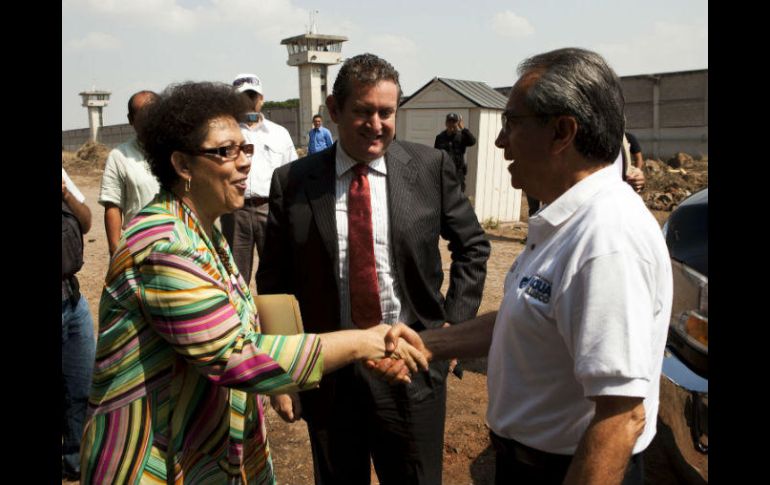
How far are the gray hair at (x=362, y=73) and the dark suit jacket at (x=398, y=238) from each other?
279mm

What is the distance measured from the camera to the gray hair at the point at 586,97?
5.34 ft

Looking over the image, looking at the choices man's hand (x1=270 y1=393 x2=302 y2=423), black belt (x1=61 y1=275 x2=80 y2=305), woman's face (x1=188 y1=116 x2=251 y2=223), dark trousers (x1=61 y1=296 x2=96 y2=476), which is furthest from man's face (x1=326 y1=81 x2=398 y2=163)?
dark trousers (x1=61 y1=296 x2=96 y2=476)

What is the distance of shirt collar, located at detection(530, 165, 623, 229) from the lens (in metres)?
1.64

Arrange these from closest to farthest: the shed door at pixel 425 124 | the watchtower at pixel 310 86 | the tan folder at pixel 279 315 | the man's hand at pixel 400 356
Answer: the tan folder at pixel 279 315, the man's hand at pixel 400 356, the shed door at pixel 425 124, the watchtower at pixel 310 86

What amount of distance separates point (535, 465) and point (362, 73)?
171 cm

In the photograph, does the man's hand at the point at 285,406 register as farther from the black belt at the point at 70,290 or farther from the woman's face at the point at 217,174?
the black belt at the point at 70,290

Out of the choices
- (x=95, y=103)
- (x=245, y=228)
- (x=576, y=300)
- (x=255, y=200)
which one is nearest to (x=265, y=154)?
(x=255, y=200)

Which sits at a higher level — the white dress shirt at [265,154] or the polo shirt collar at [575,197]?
the white dress shirt at [265,154]

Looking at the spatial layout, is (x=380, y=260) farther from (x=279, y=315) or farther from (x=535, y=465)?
(x=535, y=465)

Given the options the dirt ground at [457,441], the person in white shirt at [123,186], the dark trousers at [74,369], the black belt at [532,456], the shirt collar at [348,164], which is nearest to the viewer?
the black belt at [532,456]

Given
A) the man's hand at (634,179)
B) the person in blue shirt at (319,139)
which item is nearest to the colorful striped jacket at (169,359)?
the man's hand at (634,179)

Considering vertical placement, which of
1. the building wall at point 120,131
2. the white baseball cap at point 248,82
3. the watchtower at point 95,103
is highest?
the watchtower at point 95,103

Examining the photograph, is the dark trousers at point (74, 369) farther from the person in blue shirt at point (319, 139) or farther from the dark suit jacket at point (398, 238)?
the person in blue shirt at point (319, 139)

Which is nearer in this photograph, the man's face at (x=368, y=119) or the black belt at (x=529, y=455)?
the black belt at (x=529, y=455)
